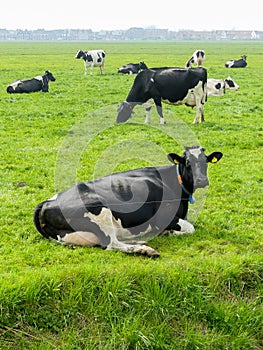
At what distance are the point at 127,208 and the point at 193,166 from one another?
4.15 feet

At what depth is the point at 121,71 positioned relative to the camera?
3391cm

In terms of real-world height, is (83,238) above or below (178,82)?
below

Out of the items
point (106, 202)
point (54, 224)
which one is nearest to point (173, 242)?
point (106, 202)

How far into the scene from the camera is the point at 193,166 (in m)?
7.28

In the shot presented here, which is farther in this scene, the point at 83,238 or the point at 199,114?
the point at 199,114

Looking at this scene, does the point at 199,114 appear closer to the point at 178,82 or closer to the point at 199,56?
the point at 178,82

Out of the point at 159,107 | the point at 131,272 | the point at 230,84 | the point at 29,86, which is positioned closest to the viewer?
the point at 131,272

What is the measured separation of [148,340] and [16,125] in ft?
37.9

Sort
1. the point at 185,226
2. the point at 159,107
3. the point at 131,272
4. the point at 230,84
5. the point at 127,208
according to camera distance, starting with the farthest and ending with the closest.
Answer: the point at 230,84 < the point at 159,107 < the point at 185,226 < the point at 127,208 < the point at 131,272

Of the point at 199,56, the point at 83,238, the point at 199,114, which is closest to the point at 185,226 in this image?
the point at 83,238

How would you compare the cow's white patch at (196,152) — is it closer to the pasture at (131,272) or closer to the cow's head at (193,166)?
the cow's head at (193,166)

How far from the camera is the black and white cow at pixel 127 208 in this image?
6484 millimetres

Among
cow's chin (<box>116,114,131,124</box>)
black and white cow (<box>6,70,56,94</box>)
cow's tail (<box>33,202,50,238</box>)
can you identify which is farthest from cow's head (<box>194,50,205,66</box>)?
cow's tail (<box>33,202,50,238</box>)

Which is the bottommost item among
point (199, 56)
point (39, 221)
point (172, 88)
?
point (39, 221)
